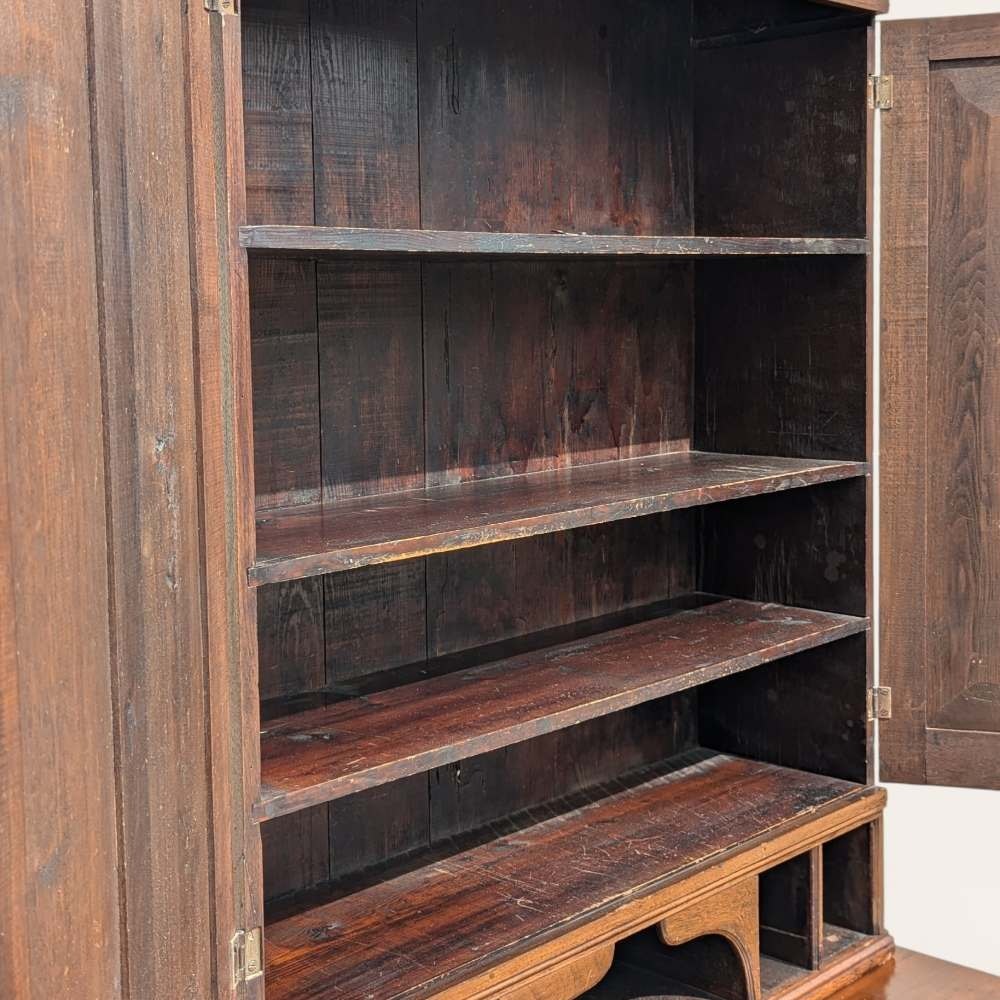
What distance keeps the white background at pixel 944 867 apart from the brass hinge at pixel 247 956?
1843 mm

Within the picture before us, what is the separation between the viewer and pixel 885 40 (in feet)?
10.0

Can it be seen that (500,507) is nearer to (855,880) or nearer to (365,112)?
(365,112)

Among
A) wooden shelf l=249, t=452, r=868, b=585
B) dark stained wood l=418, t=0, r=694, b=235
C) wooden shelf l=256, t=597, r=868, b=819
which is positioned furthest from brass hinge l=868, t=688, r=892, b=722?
dark stained wood l=418, t=0, r=694, b=235

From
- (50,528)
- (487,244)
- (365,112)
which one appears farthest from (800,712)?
(50,528)

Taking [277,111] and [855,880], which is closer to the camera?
[277,111]

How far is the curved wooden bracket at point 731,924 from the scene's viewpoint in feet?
9.11

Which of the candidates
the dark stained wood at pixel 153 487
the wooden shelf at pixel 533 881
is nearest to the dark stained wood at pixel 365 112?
the dark stained wood at pixel 153 487

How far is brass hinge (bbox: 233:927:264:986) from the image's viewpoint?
6.56ft

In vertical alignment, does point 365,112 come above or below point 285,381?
above

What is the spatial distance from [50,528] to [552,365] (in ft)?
5.10

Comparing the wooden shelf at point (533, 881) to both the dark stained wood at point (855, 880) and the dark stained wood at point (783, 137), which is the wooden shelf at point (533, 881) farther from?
the dark stained wood at point (783, 137)

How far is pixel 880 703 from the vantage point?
3221mm

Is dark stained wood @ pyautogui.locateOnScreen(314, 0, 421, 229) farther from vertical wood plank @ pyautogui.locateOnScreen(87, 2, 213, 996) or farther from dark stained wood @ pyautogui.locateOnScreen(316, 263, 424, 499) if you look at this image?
vertical wood plank @ pyautogui.locateOnScreen(87, 2, 213, 996)

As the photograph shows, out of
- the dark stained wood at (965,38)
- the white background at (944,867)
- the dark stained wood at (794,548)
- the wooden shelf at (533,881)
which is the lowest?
the white background at (944,867)
